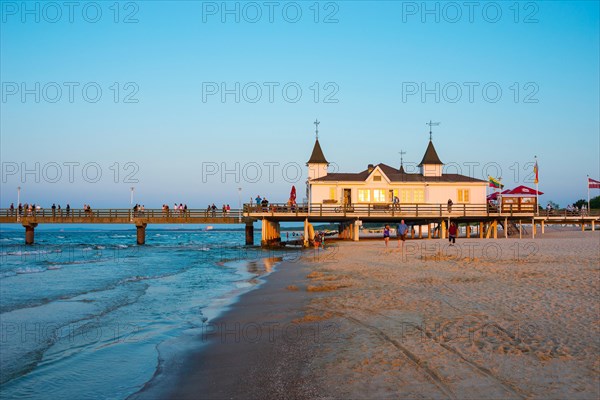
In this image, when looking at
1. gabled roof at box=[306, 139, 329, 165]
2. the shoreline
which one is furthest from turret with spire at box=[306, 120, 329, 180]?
the shoreline

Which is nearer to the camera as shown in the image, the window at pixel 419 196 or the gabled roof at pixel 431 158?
the window at pixel 419 196

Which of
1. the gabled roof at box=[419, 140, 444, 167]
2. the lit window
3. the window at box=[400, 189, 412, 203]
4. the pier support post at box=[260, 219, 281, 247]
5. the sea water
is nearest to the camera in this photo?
the sea water

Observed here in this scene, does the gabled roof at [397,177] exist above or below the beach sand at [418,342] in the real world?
above

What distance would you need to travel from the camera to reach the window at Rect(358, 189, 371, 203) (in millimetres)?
41531

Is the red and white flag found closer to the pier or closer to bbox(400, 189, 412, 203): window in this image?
the pier

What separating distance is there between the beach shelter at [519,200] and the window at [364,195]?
430 inches

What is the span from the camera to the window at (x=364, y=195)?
41.5m

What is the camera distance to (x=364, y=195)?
41.6 meters

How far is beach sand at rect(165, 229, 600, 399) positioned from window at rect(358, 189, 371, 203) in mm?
25463

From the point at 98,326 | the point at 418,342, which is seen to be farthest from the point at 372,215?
the point at 418,342

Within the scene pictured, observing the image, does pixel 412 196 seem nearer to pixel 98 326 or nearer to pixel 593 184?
pixel 593 184

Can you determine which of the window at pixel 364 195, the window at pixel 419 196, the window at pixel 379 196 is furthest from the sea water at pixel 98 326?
the window at pixel 419 196

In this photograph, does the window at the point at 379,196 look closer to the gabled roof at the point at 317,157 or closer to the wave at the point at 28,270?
the gabled roof at the point at 317,157

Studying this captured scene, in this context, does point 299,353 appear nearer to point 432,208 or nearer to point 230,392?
point 230,392
